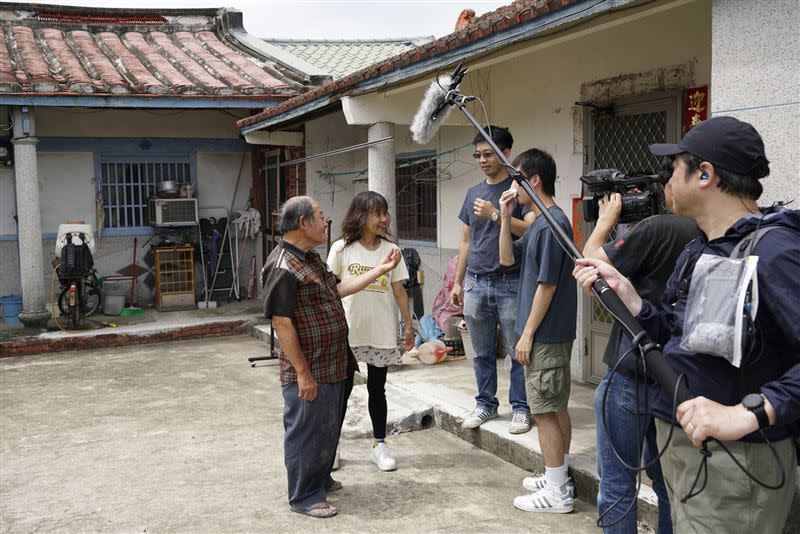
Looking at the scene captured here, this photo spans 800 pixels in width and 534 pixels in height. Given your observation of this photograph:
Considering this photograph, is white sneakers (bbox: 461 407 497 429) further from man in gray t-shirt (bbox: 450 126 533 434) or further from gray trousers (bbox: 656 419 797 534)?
gray trousers (bbox: 656 419 797 534)

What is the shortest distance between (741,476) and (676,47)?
4.19 metres

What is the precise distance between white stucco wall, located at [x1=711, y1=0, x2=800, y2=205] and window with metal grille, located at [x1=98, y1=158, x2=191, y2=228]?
34.4 ft

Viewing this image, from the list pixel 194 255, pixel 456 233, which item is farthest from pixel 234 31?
pixel 456 233

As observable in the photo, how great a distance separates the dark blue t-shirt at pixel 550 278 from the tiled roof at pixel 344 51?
10615 mm

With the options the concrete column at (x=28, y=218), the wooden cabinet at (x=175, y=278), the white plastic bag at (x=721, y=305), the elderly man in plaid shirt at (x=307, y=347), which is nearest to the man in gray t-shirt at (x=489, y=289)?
the elderly man in plaid shirt at (x=307, y=347)

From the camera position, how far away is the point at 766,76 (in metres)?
3.42

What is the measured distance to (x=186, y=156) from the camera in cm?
1286

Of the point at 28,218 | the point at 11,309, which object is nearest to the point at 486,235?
the point at 28,218

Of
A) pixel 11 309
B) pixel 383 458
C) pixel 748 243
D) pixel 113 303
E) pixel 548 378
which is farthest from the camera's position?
pixel 113 303

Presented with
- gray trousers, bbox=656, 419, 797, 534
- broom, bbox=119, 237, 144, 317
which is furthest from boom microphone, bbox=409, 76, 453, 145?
broom, bbox=119, 237, 144, 317

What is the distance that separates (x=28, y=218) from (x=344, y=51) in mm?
8316

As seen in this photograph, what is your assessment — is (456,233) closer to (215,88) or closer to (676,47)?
(676,47)

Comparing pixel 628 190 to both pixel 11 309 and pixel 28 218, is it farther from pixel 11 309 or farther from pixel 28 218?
pixel 11 309

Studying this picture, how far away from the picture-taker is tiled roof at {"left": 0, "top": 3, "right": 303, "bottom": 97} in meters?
10.7
